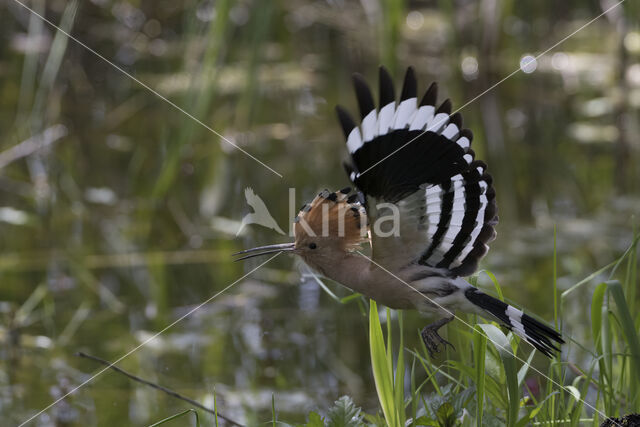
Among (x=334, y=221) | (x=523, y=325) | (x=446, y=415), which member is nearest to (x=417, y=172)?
(x=334, y=221)

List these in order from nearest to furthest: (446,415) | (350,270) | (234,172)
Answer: (446,415) < (350,270) < (234,172)

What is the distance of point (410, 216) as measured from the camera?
5.43 ft

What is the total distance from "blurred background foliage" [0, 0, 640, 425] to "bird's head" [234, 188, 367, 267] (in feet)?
2.80

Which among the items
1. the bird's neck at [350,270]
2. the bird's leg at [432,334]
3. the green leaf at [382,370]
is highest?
the bird's neck at [350,270]

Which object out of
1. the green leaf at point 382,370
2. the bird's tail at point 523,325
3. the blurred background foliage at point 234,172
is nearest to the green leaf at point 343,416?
the green leaf at point 382,370

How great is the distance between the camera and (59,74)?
518 cm

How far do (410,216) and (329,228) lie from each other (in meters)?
0.20

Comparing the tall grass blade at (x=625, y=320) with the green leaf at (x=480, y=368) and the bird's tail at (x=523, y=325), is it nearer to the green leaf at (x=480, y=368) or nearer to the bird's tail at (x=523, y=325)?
the bird's tail at (x=523, y=325)

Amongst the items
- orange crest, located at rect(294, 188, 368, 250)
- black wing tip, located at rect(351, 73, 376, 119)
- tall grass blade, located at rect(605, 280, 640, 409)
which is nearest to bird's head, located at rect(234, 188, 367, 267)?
orange crest, located at rect(294, 188, 368, 250)

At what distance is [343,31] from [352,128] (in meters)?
4.66

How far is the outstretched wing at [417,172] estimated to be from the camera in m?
1.59

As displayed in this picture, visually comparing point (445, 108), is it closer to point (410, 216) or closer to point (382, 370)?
point (410, 216)

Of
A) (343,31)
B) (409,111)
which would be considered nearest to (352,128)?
(409,111)

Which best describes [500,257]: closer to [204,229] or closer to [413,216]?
[204,229]
